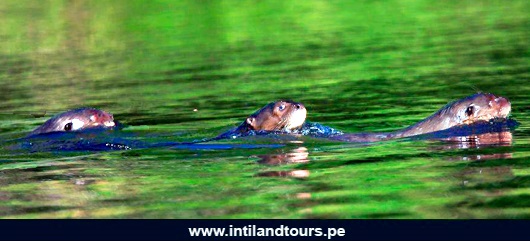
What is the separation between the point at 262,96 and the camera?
1716 cm

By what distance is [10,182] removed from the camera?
10.2 metres

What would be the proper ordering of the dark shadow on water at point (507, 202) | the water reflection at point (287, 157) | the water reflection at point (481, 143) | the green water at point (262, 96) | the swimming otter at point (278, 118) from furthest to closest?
1. the swimming otter at point (278, 118)
2. the water reflection at point (287, 157)
3. the water reflection at point (481, 143)
4. the green water at point (262, 96)
5. the dark shadow on water at point (507, 202)

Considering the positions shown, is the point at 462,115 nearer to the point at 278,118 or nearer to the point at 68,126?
the point at 278,118

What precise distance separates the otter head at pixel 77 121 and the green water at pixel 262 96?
0.34 meters

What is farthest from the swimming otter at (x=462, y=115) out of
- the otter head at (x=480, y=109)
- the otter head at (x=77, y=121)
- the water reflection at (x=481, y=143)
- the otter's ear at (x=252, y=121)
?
the otter head at (x=77, y=121)

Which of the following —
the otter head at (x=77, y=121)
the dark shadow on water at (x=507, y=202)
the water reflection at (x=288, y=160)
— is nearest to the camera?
the dark shadow on water at (x=507, y=202)

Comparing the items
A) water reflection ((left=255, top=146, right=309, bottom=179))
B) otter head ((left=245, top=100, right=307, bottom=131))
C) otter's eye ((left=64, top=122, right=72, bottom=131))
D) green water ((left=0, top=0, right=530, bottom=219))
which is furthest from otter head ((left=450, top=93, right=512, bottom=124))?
otter's eye ((left=64, top=122, right=72, bottom=131))

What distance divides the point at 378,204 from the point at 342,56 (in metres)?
14.3

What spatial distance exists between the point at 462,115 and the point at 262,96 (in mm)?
5593

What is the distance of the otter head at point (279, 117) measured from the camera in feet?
43.5

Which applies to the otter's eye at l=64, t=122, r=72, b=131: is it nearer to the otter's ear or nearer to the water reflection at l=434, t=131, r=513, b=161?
the otter's ear

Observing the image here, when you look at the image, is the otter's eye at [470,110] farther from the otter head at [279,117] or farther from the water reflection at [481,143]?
the otter head at [279,117]

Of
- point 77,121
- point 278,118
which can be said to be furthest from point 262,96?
point 278,118

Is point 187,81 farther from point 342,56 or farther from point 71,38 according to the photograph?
point 71,38
